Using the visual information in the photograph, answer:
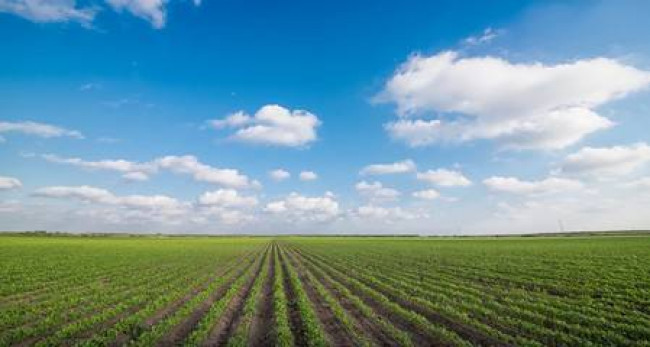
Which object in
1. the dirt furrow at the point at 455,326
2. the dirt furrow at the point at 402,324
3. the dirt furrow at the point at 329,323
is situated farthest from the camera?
the dirt furrow at the point at 329,323

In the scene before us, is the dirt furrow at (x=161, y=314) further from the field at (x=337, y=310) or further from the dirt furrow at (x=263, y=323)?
the dirt furrow at (x=263, y=323)

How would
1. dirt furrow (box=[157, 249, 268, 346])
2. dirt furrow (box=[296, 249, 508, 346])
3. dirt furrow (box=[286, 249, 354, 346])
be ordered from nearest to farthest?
dirt furrow (box=[296, 249, 508, 346])
dirt furrow (box=[286, 249, 354, 346])
dirt furrow (box=[157, 249, 268, 346])

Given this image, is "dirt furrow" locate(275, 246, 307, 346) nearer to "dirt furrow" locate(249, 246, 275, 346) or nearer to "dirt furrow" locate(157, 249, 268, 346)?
"dirt furrow" locate(249, 246, 275, 346)

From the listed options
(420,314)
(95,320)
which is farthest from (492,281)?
(95,320)

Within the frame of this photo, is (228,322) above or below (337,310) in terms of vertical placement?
below

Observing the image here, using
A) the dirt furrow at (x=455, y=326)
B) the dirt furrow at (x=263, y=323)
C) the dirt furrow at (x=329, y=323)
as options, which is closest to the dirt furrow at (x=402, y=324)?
the dirt furrow at (x=455, y=326)

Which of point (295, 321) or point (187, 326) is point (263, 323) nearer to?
point (295, 321)

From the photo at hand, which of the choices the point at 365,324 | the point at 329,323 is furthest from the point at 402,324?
the point at 329,323

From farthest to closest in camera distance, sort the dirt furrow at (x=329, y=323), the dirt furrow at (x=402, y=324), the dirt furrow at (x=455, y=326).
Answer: the dirt furrow at (x=329, y=323)
the dirt furrow at (x=402, y=324)
the dirt furrow at (x=455, y=326)

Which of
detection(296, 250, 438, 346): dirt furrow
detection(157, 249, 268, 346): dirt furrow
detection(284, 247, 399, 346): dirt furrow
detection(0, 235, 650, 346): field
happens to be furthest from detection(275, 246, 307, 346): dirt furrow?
detection(157, 249, 268, 346): dirt furrow

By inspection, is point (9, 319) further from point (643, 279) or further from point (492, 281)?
point (643, 279)

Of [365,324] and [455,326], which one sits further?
[365,324]

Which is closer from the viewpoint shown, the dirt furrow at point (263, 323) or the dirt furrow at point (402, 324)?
the dirt furrow at point (402, 324)

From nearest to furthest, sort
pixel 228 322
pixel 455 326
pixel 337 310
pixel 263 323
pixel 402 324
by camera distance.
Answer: pixel 455 326 < pixel 402 324 < pixel 263 323 < pixel 228 322 < pixel 337 310
